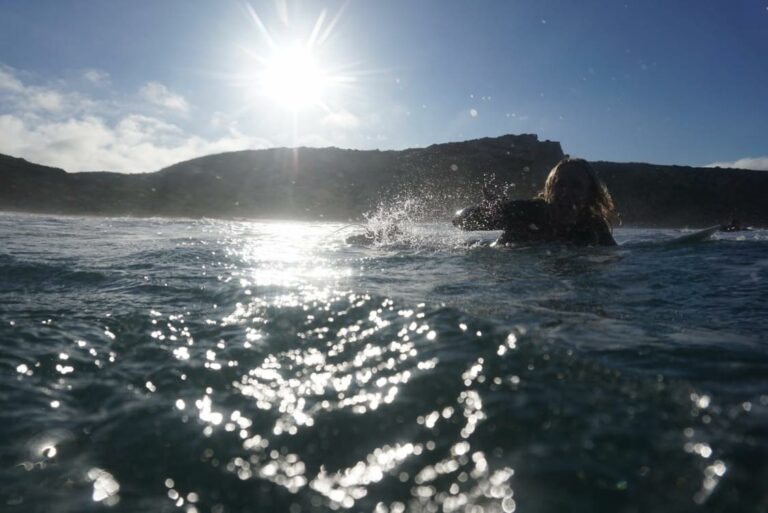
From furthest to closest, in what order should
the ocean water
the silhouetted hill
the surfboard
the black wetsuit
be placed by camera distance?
the silhouetted hill
the black wetsuit
the surfboard
the ocean water

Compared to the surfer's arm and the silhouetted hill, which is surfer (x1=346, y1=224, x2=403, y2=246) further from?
the silhouetted hill

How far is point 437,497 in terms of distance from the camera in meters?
1.29

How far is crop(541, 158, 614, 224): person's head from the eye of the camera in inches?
298

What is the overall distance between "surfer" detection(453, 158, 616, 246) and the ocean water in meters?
4.00

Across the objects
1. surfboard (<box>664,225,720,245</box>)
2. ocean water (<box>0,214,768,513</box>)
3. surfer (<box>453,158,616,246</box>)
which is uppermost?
surfer (<box>453,158,616,246</box>)

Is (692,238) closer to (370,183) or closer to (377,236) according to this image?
(377,236)

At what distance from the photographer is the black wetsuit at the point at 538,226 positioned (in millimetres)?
7914

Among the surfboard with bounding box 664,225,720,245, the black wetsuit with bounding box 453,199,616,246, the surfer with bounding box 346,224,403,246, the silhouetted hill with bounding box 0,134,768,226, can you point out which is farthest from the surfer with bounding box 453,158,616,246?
the silhouetted hill with bounding box 0,134,768,226

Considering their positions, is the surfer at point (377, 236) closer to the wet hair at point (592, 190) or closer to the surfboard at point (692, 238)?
the wet hair at point (592, 190)

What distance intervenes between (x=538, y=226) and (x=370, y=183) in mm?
32720

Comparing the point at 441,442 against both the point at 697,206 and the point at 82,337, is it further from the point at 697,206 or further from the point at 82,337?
the point at 697,206

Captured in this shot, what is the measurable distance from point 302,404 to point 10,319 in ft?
7.55

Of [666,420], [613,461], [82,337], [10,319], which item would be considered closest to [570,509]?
[613,461]

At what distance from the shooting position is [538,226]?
26.7ft
